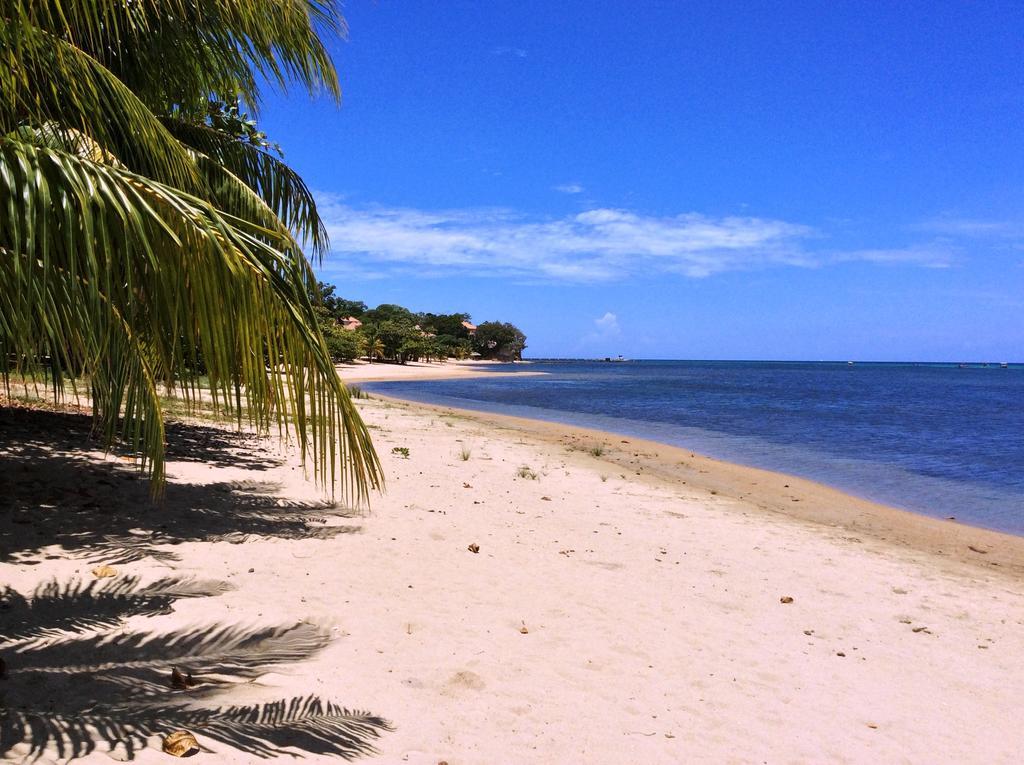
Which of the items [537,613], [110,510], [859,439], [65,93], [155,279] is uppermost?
[65,93]

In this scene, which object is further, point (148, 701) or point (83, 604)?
point (83, 604)

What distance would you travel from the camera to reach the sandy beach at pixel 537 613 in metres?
3.21

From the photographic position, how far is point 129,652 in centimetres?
329

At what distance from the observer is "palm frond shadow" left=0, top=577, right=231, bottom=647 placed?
345 centimetres

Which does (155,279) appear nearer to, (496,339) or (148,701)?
(148,701)

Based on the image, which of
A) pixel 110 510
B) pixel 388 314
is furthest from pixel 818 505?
pixel 388 314

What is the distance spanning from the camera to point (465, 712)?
10.6 feet

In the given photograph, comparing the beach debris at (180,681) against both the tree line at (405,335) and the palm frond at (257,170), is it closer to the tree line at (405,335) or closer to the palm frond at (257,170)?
the palm frond at (257,170)

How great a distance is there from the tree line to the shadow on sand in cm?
2706

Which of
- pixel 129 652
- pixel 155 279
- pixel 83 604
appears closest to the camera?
pixel 155 279

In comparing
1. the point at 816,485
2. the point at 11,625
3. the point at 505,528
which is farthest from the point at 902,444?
the point at 11,625

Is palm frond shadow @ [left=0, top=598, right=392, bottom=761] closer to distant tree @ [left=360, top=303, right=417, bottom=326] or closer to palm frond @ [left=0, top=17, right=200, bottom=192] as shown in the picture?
palm frond @ [left=0, top=17, right=200, bottom=192]

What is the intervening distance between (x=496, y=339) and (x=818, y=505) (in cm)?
11827

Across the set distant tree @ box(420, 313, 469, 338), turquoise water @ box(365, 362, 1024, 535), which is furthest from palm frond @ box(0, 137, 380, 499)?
distant tree @ box(420, 313, 469, 338)
